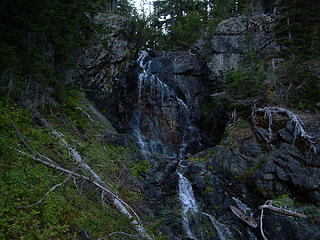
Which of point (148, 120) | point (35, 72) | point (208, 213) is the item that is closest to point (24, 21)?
point (35, 72)

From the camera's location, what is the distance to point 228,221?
31.4 ft

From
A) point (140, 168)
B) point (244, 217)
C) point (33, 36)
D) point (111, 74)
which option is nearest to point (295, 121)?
point (244, 217)

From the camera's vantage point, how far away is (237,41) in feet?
64.3

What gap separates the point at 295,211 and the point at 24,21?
34.8 feet

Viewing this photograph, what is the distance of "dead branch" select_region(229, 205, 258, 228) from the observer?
9.38m

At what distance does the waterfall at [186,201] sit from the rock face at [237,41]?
9980 mm

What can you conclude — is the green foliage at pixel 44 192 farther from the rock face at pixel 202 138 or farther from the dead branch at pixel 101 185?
the rock face at pixel 202 138

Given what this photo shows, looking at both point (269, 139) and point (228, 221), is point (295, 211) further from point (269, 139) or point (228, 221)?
point (269, 139)

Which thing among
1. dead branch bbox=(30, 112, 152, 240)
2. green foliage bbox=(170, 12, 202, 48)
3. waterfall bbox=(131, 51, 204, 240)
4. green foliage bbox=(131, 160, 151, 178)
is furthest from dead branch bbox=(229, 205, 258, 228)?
green foliage bbox=(170, 12, 202, 48)

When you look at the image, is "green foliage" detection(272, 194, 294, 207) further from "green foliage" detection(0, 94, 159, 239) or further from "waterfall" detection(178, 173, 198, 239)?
"green foliage" detection(0, 94, 159, 239)

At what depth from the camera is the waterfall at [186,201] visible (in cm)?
911

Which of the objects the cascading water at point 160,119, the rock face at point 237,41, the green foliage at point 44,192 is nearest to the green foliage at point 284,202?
the green foliage at point 44,192

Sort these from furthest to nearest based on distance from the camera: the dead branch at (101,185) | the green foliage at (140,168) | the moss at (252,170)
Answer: the green foliage at (140,168) → the moss at (252,170) → the dead branch at (101,185)

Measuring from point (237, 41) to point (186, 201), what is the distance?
13663 mm
